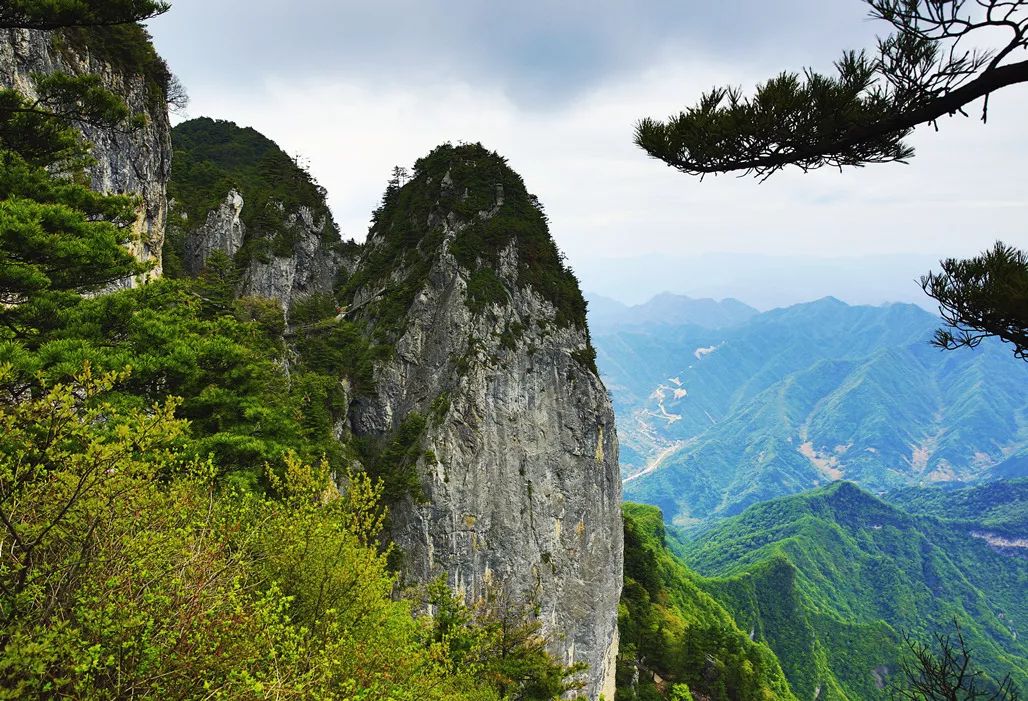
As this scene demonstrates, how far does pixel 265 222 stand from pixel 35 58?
99.5ft

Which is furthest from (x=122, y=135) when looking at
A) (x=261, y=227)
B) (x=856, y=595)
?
(x=856, y=595)

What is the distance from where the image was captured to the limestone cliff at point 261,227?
4869 cm

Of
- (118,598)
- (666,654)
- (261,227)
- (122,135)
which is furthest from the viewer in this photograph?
(666,654)

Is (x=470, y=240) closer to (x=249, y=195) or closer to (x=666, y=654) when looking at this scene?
(x=249, y=195)

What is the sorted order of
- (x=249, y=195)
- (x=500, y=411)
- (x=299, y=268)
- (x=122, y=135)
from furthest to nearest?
(x=249, y=195) < (x=299, y=268) < (x=500, y=411) < (x=122, y=135)

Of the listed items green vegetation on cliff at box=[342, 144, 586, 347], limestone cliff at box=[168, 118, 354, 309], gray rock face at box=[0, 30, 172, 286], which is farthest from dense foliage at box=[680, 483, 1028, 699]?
gray rock face at box=[0, 30, 172, 286]

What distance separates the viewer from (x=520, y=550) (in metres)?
37.1

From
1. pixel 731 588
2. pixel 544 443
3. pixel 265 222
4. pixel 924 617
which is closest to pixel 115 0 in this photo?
pixel 544 443

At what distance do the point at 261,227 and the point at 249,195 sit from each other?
507 centimetres

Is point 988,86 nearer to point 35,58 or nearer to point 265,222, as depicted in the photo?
point 35,58

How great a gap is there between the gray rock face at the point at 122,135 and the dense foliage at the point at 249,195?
10.5m

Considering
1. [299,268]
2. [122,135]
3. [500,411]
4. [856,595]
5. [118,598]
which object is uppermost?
[122,135]

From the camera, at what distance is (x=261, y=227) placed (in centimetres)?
5159

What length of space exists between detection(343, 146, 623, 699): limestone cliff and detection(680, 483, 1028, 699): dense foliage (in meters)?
80.9
